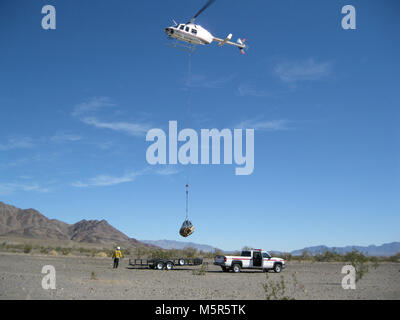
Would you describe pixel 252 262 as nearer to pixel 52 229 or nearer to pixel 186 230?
pixel 186 230

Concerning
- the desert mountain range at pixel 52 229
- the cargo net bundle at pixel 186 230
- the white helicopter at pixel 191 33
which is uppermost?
the white helicopter at pixel 191 33

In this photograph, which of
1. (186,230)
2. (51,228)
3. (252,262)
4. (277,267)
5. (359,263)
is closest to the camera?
Result: (186,230)

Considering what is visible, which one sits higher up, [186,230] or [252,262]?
[186,230]

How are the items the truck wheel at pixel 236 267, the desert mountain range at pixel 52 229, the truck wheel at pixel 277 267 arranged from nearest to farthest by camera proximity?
the truck wheel at pixel 236 267 < the truck wheel at pixel 277 267 < the desert mountain range at pixel 52 229

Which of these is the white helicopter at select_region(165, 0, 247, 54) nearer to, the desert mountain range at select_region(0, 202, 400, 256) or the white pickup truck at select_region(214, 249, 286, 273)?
the white pickup truck at select_region(214, 249, 286, 273)

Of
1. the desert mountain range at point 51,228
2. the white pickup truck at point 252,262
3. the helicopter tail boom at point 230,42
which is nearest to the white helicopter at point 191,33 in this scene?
the helicopter tail boom at point 230,42

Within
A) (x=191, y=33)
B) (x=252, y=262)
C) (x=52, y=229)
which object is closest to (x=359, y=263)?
(x=252, y=262)

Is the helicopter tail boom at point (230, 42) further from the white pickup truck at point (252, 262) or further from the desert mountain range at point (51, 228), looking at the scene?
the desert mountain range at point (51, 228)

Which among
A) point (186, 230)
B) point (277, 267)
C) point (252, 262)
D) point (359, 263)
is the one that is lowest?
point (277, 267)

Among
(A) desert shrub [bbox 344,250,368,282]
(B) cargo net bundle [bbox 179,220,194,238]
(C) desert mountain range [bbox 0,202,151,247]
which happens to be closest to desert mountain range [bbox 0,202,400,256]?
(C) desert mountain range [bbox 0,202,151,247]

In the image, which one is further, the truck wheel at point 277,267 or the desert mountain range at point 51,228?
the desert mountain range at point 51,228
